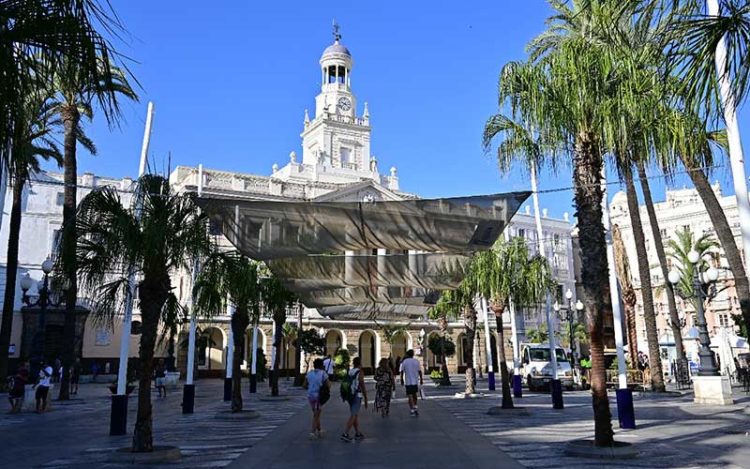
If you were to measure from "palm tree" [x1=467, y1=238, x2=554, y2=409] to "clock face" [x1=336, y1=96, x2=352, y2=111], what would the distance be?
4923cm

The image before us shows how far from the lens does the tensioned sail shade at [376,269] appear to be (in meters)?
13.6

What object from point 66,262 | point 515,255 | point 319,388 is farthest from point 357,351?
point 66,262

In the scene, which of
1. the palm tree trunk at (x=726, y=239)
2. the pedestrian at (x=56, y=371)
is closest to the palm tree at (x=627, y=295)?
the palm tree trunk at (x=726, y=239)

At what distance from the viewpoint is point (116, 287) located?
9969 mm

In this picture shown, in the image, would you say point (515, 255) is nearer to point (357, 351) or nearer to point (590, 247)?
point (590, 247)

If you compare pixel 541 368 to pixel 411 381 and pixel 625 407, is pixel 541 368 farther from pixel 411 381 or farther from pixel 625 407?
pixel 625 407

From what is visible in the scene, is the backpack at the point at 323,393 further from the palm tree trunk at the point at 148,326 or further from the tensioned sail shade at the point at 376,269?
the palm tree trunk at the point at 148,326

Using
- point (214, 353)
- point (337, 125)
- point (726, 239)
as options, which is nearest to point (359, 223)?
point (726, 239)

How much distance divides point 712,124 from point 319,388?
9443mm

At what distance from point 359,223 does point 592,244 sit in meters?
3.96

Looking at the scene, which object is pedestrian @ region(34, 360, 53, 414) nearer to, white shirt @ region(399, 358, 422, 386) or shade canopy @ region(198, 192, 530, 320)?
shade canopy @ region(198, 192, 530, 320)

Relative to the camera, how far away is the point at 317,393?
12.3 meters

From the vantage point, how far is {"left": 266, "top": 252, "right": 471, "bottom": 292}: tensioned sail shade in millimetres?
13594

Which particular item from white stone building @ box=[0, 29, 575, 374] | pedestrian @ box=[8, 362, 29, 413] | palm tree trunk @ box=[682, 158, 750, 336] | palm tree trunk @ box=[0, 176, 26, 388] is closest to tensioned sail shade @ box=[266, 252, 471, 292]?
palm tree trunk @ box=[682, 158, 750, 336]
